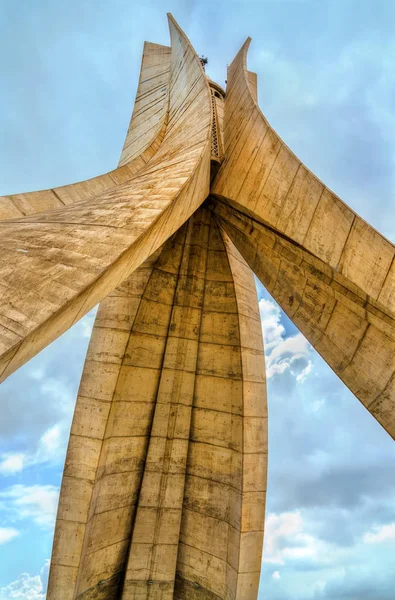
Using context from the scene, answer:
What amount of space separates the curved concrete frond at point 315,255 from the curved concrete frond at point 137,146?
1.70 m

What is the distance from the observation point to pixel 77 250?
9.45 ft

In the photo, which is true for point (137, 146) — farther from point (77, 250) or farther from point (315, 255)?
point (77, 250)

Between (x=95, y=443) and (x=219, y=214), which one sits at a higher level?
(x=219, y=214)

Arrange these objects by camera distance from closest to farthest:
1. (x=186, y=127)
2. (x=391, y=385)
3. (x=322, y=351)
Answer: (x=391, y=385)
(x=322, y=351)
(x=186, y=127)

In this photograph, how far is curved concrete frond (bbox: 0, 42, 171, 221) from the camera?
488cm

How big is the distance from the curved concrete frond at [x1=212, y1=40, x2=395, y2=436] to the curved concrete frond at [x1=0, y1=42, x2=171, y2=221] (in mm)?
1704

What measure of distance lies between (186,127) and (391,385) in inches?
199

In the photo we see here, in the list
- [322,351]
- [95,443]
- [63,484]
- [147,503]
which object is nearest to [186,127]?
[322,351]

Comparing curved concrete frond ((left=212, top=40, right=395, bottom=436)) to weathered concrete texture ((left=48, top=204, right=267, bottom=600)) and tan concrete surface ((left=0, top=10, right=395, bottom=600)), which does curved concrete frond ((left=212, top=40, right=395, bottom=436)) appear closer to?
tan concrete surface ((left=0, top=10, right=395, bottom=600))

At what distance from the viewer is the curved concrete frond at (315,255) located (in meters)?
4.17

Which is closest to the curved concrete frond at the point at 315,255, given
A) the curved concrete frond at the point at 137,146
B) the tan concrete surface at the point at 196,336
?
the tan concrete surface at the point at 196,336

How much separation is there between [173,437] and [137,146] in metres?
6.37

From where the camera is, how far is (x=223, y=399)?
7.71m

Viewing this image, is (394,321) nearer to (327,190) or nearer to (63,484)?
(327,190)
